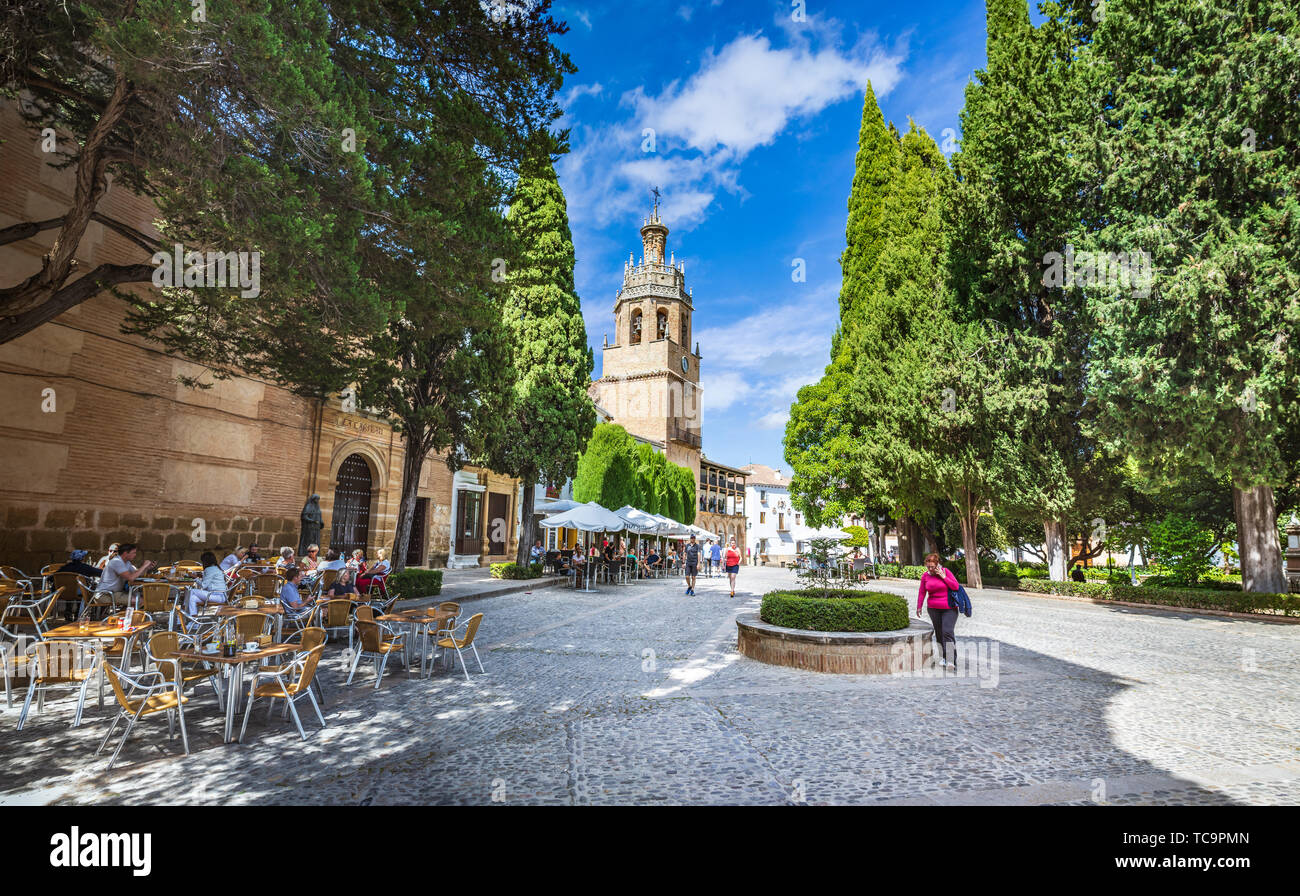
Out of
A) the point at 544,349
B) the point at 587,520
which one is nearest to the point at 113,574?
the point at 587,520

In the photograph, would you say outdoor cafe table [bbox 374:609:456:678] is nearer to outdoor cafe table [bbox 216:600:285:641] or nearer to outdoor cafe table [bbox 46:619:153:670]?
outdoor cafe table [bbox 216:600:285:641]

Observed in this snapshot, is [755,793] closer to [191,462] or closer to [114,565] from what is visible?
[114,565]

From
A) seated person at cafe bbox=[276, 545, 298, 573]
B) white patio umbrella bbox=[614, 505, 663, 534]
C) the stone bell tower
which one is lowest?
seated person at cafe bbox=[276, 545, 298, 573]

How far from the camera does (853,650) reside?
25.5 ft

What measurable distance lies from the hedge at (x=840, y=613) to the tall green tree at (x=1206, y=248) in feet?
29.4

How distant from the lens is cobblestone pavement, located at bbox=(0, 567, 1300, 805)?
3.94 m

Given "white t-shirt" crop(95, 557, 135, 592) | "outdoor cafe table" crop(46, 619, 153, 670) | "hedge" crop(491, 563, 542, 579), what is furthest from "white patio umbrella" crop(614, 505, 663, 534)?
"outdoor cafe table" crop(46, 619, 153, 670)

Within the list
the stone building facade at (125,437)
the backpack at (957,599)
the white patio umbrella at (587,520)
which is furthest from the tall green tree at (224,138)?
the white patio umbrella at (587,520)

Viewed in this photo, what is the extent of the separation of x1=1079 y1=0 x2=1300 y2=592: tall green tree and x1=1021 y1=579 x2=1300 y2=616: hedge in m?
0.81

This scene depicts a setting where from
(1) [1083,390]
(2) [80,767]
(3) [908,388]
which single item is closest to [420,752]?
(2) [80,767]

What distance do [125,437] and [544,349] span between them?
10.6m

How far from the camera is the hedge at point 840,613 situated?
8.13 m

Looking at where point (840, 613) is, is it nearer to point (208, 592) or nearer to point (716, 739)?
point (716, 739)
